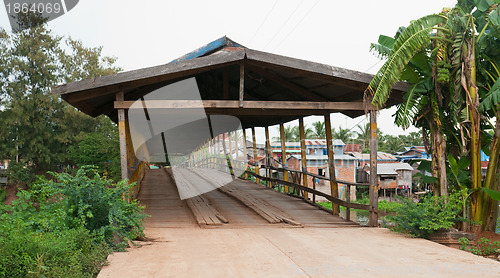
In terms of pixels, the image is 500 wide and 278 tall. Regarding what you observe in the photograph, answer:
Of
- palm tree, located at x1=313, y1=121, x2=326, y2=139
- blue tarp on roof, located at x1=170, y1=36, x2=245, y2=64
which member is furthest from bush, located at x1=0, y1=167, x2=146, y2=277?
palm tree, located at x1=313, y1=121, x2=326, y2=139

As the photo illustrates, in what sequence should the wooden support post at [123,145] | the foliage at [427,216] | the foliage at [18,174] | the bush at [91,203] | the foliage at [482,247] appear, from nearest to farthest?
the bush at [91,203], the foliage at [482,247], the foliage at [427,216], the wooden support post at [123,145], the foliage at [18,174]

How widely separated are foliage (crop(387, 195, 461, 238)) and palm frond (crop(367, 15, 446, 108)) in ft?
6.48

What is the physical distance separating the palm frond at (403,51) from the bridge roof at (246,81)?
0.67m

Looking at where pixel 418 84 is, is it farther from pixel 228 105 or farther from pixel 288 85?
pixel 228 105

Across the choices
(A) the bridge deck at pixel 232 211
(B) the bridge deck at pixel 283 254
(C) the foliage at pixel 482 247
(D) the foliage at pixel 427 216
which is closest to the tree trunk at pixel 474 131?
(D) the foliage at pixel 427 216

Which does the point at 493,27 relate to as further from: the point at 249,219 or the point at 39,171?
the point at 39,171

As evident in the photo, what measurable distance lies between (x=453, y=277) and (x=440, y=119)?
4573 mm

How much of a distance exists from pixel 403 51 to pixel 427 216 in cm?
303

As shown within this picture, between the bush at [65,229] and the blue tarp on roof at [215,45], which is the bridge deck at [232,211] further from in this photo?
the blue tarp on roof at [215,45]

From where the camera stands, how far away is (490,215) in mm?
7898

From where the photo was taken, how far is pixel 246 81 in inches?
441

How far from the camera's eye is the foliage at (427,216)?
690cm

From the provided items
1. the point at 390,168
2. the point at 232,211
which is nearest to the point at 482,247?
the point at 232,211

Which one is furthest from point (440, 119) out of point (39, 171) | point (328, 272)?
point (39, 171)
